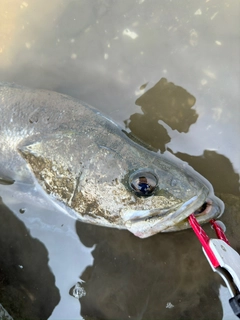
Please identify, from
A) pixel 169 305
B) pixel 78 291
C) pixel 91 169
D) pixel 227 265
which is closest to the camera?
pixel 227 265

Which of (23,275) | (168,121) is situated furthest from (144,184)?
(23,275)

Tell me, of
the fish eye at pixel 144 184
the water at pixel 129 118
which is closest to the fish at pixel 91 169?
the fish eye at pixel 144 184

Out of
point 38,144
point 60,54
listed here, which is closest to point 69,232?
point 38,144

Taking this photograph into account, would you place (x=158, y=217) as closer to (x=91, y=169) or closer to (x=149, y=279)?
(x=91, y=169)

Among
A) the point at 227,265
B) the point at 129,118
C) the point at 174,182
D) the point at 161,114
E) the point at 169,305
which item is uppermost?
the point at 161,114

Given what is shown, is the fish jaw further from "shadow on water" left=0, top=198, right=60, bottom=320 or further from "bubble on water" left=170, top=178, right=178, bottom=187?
"shadow on water" left=0, top=198, right=60, bottom=320

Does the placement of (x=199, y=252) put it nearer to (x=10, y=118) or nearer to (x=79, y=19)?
(x=10, y=118)

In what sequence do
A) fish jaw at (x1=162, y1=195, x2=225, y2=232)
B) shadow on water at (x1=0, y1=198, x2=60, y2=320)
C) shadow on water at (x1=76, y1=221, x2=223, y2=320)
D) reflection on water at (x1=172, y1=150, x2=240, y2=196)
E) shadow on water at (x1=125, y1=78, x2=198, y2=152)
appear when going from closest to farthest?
fish jaw at (x1=162, y1=195, x2=225, y2=232) < shadow on water at (x1=76, y1=221, x2=223, y2=320) < shadow on water at (x1=0, y1=198, x2=60, y2=320) < reflection on water at (x1=172, y1=150, x2=240, y2=196) < shadow on water at (x1=125, y1=78, x2=198, y2=152)

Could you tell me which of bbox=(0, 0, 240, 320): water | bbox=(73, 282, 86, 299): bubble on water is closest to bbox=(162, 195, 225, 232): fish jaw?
bbox=(0, 0, 240, 320): water
